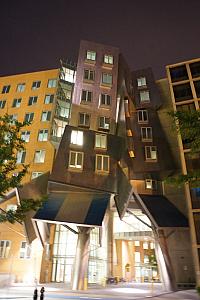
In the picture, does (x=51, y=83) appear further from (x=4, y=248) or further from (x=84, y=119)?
(x=4, y=248)

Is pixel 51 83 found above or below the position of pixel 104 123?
above

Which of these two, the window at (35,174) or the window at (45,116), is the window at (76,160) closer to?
the window at (35,174)

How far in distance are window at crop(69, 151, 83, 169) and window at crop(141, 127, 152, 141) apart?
496 inches

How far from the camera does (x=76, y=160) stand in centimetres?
2827

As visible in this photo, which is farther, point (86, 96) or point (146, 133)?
point (146, 133)

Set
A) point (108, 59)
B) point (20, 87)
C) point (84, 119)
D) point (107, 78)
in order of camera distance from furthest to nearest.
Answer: point (20, 87), point (108, 59), point (107, 78), point (84, 119)

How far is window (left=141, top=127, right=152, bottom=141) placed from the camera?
37.7m

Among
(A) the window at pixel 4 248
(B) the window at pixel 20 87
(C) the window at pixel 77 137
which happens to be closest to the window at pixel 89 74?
(C) the window at pixel 77 137

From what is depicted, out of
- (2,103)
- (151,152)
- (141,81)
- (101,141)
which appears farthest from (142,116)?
(2,103)

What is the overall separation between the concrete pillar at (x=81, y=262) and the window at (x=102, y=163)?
6.42 metres

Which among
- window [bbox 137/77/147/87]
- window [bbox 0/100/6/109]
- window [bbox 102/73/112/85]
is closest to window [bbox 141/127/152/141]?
window [bbox 102/73/112/85]

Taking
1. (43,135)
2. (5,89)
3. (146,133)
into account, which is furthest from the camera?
(5,89)

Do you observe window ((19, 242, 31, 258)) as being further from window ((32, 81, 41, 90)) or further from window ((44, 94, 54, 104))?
window ((32, 81, 41, 90))

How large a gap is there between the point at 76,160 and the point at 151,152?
12670 millimetres
